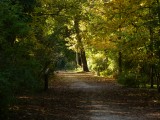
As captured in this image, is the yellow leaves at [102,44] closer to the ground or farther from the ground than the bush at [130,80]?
farther from the ground

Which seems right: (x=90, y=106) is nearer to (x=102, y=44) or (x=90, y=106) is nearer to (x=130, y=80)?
(x=130, y=80)

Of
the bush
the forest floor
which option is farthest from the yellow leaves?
the forest floor

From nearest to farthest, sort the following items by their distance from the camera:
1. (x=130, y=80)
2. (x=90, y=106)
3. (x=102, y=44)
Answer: (x=90, y=106) → (x=130, y=80) → (x=102, y=44)

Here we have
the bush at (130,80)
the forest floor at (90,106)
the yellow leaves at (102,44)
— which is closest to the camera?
the forest floor at (90,106)

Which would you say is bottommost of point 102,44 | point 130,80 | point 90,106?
point 90,106

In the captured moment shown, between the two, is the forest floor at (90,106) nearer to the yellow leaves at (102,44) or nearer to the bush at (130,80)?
the bush at (130,80)

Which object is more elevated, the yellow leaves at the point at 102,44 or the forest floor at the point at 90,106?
the yellow leaves at the point at 102,44

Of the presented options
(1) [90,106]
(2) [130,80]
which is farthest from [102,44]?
(1) [90,106]

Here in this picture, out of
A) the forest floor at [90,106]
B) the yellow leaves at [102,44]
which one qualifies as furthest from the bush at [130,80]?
the forest floor at [90,106]

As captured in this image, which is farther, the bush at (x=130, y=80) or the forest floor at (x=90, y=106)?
the bush at (x=130, y=80)

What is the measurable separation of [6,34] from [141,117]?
5.74m

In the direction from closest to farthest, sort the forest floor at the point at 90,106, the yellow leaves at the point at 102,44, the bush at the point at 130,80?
the forest floor at the point at 90,106, the bush at the point at 130,80, the yellow leaves at the point at 102,44

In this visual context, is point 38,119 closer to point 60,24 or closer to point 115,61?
point 60,24

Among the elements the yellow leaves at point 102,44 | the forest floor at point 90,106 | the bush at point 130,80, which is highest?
the yellow leaves at point 102,44
